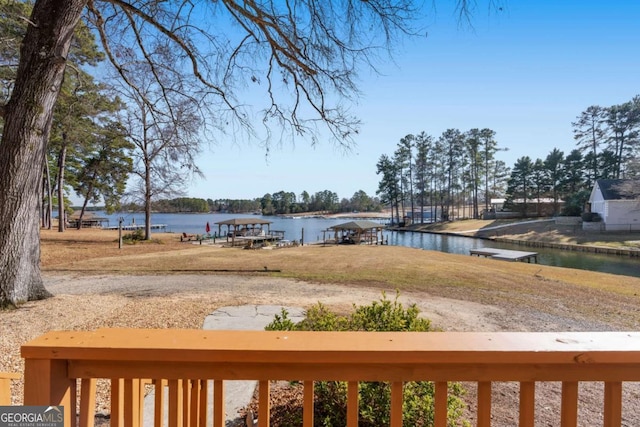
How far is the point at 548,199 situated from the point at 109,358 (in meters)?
59.7

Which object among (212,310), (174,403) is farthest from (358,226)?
(174,403)

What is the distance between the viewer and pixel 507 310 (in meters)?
5.75

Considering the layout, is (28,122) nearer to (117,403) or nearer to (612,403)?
(117,403)

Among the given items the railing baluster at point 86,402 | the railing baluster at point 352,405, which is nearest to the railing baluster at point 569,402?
the railing baluster at point 352,405

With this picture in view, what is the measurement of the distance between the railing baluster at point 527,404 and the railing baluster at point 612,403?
23cm

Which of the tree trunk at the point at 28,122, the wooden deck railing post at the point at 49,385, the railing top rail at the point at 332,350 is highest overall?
the tree trunk at the point at 28,122

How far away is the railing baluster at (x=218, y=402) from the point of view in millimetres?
1142

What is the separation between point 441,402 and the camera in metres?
1.09

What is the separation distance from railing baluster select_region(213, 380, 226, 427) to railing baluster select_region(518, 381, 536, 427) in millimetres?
1003

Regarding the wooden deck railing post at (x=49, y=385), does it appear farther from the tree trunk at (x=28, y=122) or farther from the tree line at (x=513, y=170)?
the tree line at (x=513, y=170)

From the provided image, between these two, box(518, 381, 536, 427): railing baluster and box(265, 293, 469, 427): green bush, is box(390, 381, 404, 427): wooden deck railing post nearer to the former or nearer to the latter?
box(518, 381, 536, 427): railing baluster

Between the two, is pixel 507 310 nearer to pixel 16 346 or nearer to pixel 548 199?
pixel 16 346

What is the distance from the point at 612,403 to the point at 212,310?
16.2 feet

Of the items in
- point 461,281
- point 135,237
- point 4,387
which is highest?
point 4,387
